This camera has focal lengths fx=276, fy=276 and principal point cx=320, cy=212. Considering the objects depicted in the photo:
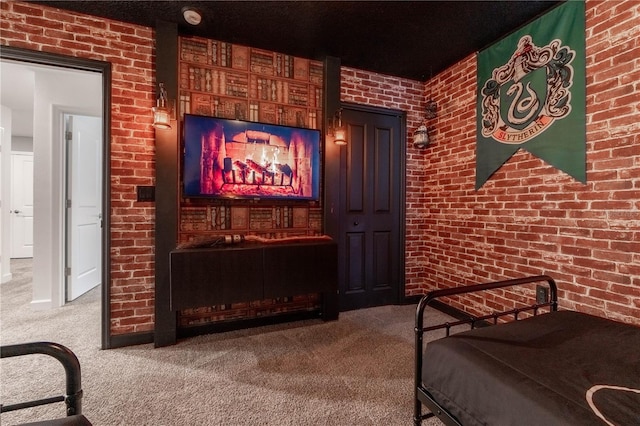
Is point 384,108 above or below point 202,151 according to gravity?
above

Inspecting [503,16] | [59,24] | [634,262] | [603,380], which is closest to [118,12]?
[59,24]

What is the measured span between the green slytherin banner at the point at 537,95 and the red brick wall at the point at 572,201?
0.22ft

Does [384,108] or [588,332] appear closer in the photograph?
[588,332]

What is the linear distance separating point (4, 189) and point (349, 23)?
5122 millimetres

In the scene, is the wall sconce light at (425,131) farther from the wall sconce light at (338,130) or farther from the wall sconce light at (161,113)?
the wall sconce light at (161,113)

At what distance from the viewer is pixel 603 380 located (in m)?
0.96

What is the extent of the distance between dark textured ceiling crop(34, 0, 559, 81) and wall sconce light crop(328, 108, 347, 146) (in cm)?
65

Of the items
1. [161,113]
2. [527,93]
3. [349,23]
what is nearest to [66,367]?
[161,113]

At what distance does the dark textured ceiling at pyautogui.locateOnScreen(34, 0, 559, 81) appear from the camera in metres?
2.19

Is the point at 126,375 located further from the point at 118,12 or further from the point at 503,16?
the point at 503,16

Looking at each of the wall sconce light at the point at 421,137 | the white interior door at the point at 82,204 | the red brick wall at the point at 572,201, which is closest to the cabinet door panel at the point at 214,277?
the white interior door at the point at 82,204

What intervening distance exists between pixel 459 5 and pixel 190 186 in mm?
2685

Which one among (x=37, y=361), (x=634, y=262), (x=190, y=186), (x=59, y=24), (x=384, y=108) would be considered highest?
(x=59, y=24)

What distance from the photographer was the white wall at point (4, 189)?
12.7 ft
